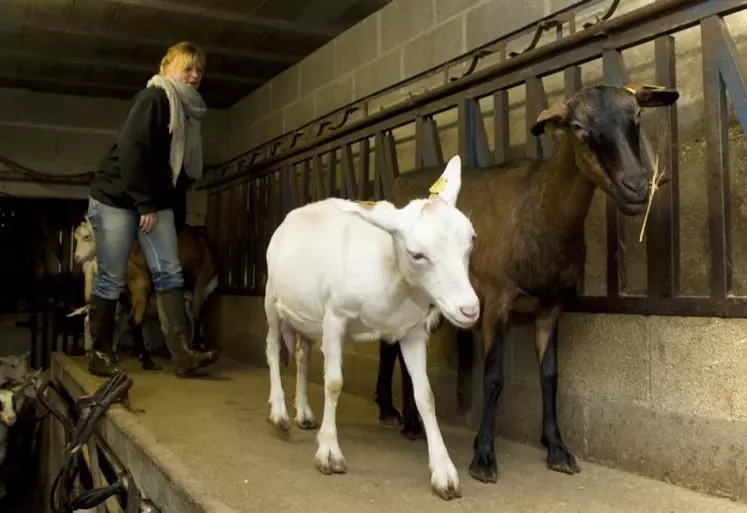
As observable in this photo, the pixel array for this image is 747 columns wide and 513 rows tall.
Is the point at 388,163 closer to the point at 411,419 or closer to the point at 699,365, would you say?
the point at 411,419

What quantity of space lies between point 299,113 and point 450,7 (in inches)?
71.1

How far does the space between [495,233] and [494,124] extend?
608 mm

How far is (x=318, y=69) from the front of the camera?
4.41 meters

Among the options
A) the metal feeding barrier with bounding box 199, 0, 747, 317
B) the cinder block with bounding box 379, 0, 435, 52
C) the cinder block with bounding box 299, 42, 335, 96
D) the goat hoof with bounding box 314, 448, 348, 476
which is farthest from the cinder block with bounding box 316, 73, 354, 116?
the goat hoof with bounding box 314, 448, 348, 476

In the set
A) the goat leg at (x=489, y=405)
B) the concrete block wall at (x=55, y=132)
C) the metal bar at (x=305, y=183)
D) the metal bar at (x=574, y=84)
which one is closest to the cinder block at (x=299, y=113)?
the metal bar at (x=305, y=183)

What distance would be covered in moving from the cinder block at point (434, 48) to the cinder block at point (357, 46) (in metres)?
0.40

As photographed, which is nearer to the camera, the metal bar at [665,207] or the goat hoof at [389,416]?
the metal bar at [665,207]

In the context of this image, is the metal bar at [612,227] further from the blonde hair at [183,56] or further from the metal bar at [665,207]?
the blonde hair at [183,56]

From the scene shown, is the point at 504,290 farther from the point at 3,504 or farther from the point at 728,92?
the point at 3,504

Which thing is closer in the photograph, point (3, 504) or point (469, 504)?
point (469, 504)

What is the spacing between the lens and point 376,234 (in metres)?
1.95

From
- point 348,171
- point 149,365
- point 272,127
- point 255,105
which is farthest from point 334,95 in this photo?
point 149,365

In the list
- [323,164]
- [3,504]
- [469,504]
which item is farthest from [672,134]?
[3,504]

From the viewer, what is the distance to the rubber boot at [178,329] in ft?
11.8
